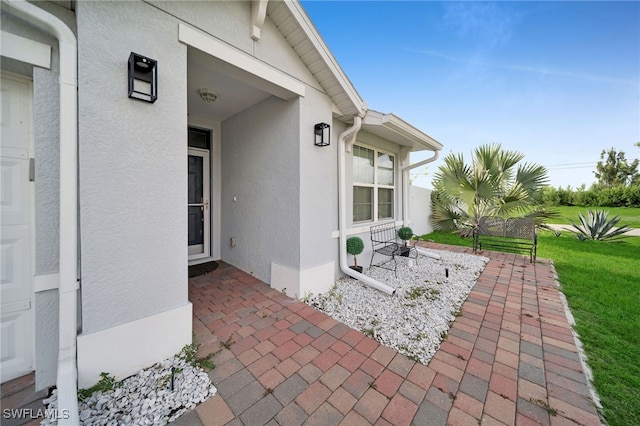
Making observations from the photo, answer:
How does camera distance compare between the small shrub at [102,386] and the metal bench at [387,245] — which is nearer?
the small shrub at [102,386]

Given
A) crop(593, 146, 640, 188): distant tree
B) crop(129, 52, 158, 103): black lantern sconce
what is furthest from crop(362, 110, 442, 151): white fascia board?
crop(593, 146, 640, 188): distant tree

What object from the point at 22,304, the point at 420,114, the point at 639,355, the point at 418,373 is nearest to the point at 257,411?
the point at 418,373

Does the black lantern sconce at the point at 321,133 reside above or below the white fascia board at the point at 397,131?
below

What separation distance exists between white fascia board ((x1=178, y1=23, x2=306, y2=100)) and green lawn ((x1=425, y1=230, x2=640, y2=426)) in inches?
178

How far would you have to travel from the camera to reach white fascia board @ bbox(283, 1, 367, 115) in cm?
295

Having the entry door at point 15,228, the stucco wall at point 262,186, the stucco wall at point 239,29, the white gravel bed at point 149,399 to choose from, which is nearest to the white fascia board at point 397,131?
the stucco wall at point 239,29

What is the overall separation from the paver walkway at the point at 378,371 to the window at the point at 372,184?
2690mm

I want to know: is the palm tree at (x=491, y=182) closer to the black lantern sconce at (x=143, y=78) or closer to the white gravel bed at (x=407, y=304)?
the white gravel bed at (x=407, y=304)

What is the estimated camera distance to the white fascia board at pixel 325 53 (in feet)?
9.67

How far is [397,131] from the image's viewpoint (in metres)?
4.80

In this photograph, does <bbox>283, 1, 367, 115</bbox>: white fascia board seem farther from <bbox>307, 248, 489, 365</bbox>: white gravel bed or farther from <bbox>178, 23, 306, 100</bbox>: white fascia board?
<bbox>307, 248, 489, 365</bbox>: white gravel bed

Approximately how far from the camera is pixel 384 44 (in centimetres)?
824

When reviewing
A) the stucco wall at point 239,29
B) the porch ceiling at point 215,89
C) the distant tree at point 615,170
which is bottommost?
the porch ceiling at point 215,89

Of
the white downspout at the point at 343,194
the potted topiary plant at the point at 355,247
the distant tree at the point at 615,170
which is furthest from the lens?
the distant tree at the point at 615,170
